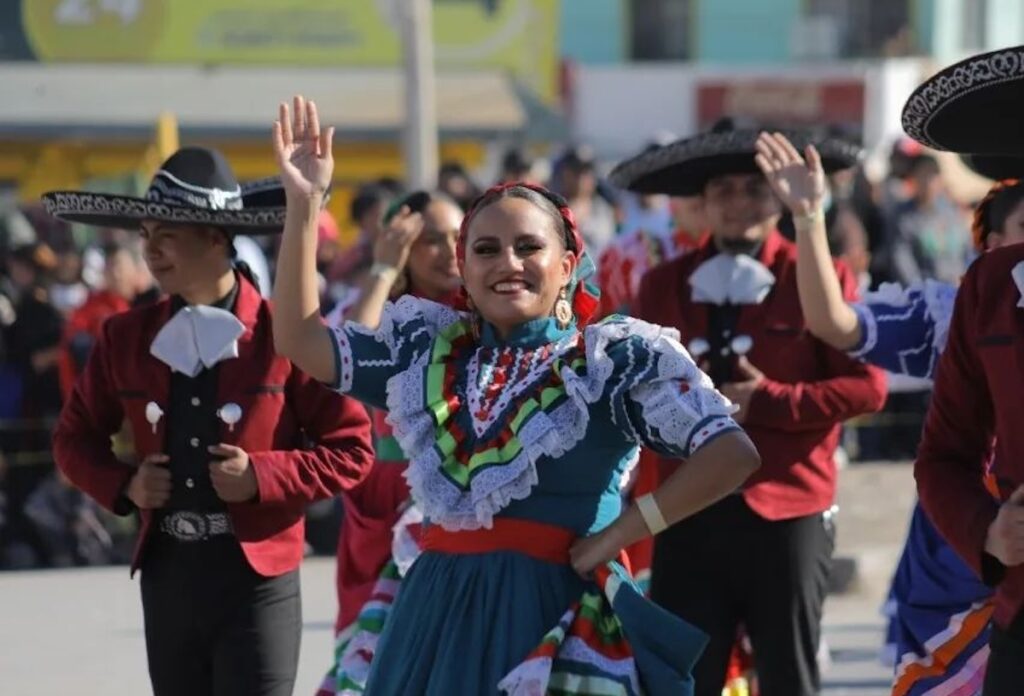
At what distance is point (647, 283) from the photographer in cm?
664

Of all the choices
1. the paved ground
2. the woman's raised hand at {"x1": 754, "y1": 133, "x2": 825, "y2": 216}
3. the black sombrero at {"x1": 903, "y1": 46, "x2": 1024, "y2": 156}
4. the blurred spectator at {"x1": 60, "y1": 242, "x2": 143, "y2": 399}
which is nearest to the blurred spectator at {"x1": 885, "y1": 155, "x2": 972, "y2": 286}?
the paved ground

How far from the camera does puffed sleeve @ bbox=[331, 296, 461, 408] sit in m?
4.65

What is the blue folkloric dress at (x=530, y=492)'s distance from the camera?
430cm

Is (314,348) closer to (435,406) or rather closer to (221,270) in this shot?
(435,406)

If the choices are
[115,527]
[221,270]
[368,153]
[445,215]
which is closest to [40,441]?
[115,527]

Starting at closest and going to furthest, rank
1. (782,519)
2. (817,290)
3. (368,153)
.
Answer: (817,290) < (782,519) < (368,153)

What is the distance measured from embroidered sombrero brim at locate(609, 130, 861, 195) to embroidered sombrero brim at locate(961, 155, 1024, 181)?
20.9 inches

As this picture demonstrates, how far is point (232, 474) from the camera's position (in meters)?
5.48

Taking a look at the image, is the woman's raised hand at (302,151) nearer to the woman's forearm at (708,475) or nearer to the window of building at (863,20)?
the woman's forearm at (708,475)

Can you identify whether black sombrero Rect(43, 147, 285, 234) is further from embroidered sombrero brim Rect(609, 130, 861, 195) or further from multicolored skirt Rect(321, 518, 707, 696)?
multicolored skirt Rect(321, 518, 707, 696)

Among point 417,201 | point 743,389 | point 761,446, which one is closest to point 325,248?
point 417,201

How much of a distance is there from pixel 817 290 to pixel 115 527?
23.4 ft

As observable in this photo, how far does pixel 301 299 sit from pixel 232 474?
0.99m

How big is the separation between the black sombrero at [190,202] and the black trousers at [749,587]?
1.51 meters
